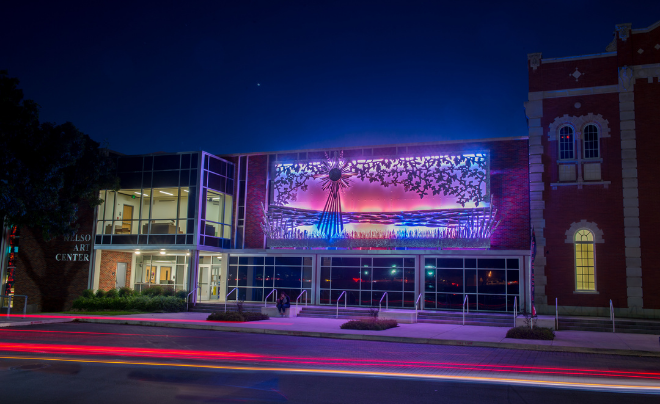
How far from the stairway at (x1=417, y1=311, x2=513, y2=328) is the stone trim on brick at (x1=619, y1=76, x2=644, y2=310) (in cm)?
548

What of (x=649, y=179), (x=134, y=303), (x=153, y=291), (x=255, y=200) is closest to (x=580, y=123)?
(x=649, y=179)

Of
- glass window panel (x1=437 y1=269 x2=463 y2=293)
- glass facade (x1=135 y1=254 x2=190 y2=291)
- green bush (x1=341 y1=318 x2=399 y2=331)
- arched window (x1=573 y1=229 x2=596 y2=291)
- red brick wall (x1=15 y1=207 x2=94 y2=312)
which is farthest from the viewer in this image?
glass facade (x1=135 y1=254 x2=190 y2=291)

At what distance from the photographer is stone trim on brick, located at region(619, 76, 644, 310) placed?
23.4 meters

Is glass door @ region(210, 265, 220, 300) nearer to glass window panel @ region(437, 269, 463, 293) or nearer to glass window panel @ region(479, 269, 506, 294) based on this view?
glass window panel @ region(437, 269, 463, 293)

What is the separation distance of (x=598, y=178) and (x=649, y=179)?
2063 mm

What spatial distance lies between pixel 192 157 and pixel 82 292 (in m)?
10.3

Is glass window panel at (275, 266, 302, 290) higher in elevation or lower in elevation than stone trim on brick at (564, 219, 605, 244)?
lower

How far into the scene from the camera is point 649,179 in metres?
23.9

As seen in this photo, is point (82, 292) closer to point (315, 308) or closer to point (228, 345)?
point (315, 308)

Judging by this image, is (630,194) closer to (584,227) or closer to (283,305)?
(584,227)

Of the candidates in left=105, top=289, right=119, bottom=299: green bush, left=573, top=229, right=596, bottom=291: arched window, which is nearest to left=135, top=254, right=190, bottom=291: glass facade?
Answer: left=105, top=289, right=119, bottom=299: green bush

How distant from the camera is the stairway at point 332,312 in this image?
26594 millimetres

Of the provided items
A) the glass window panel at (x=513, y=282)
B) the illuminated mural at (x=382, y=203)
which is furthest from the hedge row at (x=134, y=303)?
the glass window panel at (x=513, y=282)

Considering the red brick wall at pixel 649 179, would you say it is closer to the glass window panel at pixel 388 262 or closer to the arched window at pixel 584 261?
the arched window at pixel 584 261
